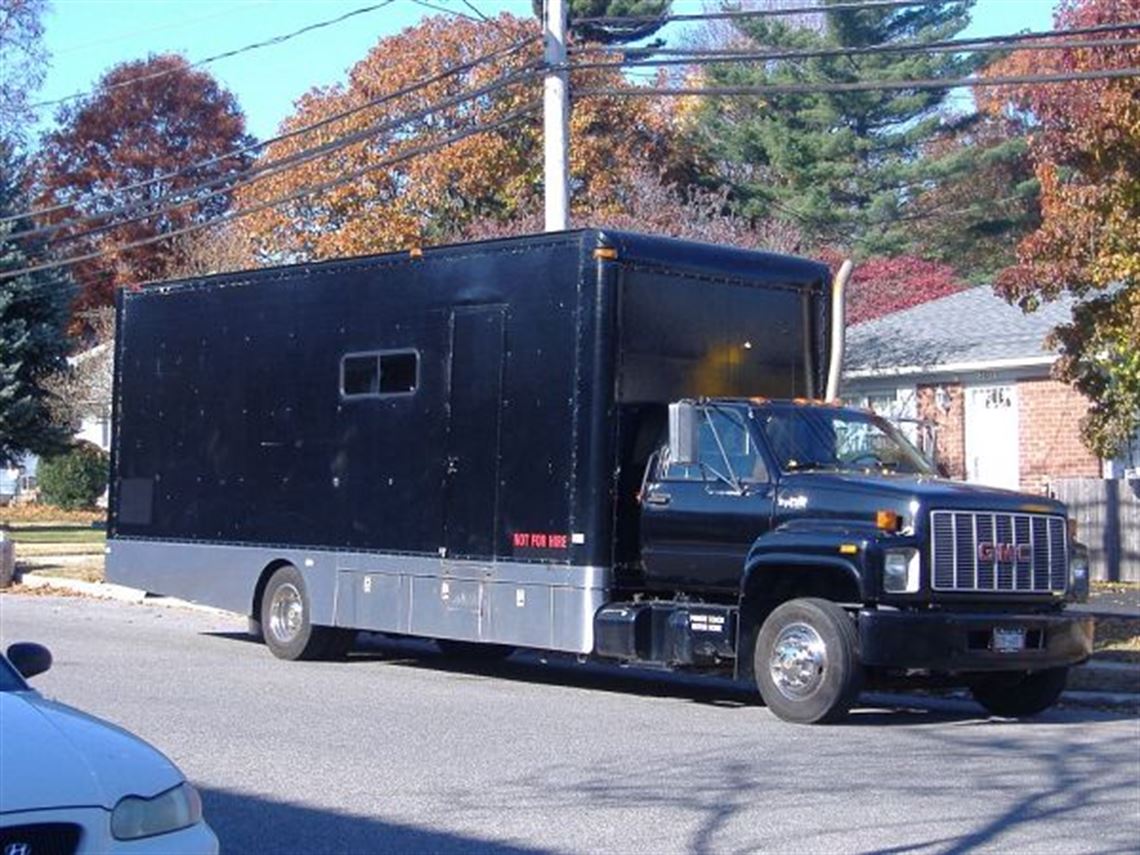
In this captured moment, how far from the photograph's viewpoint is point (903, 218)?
4850 centimetres

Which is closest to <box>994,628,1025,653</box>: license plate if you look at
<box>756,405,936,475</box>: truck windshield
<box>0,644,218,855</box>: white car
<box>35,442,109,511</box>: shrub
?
<box>756,405,936,475</box>: truck windshield

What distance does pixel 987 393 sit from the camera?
91.0 ft


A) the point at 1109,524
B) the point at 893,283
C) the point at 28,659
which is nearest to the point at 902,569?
the point at 28,659

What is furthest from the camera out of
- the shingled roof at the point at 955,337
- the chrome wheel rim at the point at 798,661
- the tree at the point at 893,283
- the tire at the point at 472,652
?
the tree at the point at 893,283

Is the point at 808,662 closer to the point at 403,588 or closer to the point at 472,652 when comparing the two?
the point at 403,588

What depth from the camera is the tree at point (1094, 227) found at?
17844mm

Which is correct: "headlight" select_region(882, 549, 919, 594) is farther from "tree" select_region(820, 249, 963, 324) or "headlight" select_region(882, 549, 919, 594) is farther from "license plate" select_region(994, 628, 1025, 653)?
"tree" select_region(820, 249, 963, 324)

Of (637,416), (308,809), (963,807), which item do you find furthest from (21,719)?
(637,416)

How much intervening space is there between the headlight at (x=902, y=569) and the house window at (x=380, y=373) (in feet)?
15.9

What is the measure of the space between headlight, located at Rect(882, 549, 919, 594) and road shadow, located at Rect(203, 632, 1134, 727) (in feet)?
4.15

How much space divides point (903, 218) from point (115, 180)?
28.0m

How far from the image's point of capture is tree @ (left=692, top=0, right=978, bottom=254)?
4684cm

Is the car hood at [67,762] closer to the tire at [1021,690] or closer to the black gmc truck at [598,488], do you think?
the black gmc truck at [598,488]

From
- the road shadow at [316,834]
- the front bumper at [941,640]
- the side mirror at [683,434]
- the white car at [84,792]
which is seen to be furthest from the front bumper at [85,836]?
the side mirror at [683,434]
